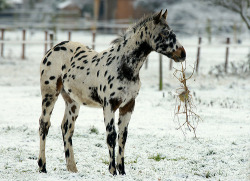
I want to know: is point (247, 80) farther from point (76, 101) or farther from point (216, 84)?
point (76, 101)

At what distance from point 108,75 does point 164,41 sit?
82 centimetres

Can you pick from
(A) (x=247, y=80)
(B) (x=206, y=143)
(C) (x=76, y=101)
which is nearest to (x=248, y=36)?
(A) (x=247, y=80)

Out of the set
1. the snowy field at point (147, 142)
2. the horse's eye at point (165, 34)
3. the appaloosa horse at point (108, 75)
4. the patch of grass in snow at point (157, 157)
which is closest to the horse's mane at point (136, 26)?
the appaloosa horse at point (108, 75)

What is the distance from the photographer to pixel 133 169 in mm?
5734

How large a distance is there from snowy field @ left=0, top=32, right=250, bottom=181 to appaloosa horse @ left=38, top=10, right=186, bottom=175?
0.47m

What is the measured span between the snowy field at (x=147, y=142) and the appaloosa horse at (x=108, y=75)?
0.47 metres

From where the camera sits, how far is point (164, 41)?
4.96 meters

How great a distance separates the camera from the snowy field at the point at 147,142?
5.54 m

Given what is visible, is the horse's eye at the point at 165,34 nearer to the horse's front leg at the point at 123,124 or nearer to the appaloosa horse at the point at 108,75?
the appaloosa horse at the point at 108,75

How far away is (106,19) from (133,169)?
3818cm

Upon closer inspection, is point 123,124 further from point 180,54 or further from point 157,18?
point 157,18

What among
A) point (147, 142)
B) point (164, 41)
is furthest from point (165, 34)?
point (147, 142)

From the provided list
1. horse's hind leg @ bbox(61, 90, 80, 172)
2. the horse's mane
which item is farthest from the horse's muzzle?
horse's hind leg @ bbox(61, 90, 80, 172)

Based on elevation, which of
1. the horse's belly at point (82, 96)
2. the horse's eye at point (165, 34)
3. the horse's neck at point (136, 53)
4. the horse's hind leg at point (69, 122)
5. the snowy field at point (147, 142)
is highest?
the horse's eye at point (165, 34)
